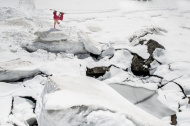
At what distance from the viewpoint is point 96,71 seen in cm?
241

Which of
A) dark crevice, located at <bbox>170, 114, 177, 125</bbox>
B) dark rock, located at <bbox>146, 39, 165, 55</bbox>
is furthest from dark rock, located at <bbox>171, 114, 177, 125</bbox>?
dark rock, located at <bbox>146, 39, 165, 55</bbox>

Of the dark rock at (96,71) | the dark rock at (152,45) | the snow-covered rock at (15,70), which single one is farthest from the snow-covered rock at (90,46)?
the snow-covered rock at (15,70)

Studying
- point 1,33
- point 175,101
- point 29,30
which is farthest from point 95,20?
point 175,101

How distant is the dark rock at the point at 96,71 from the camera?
2374 mm

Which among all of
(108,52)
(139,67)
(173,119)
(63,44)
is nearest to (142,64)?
(139,67)

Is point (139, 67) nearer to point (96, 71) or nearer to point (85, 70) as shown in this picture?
point (96, 71)

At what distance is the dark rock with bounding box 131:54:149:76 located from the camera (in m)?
2.39

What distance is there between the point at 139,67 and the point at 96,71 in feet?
2.05

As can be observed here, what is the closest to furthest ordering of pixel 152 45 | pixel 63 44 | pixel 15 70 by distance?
pixel 15 70 → pixel 152 45 → pixel 63 44

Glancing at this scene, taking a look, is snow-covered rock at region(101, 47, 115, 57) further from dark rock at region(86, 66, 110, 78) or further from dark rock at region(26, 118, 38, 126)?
dark rock at region(26, 118, 38, 126)

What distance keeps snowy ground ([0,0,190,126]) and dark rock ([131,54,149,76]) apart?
0.03m

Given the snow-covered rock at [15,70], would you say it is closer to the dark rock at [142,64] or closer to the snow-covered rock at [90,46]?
the snow-covered rock at [90,46]

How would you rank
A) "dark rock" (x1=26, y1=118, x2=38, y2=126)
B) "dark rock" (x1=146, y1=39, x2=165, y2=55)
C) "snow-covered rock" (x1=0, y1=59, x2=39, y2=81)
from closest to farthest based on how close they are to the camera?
"dark rock" (x1=26, y1=118, x2=38, y2=126) < "snow-covered rock" (x1=0, y1=59, x2=39, y2=81) < "dark rock" (x1=146, y1=39, x2=165, y2=55)

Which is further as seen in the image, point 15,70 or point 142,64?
point 142,64
